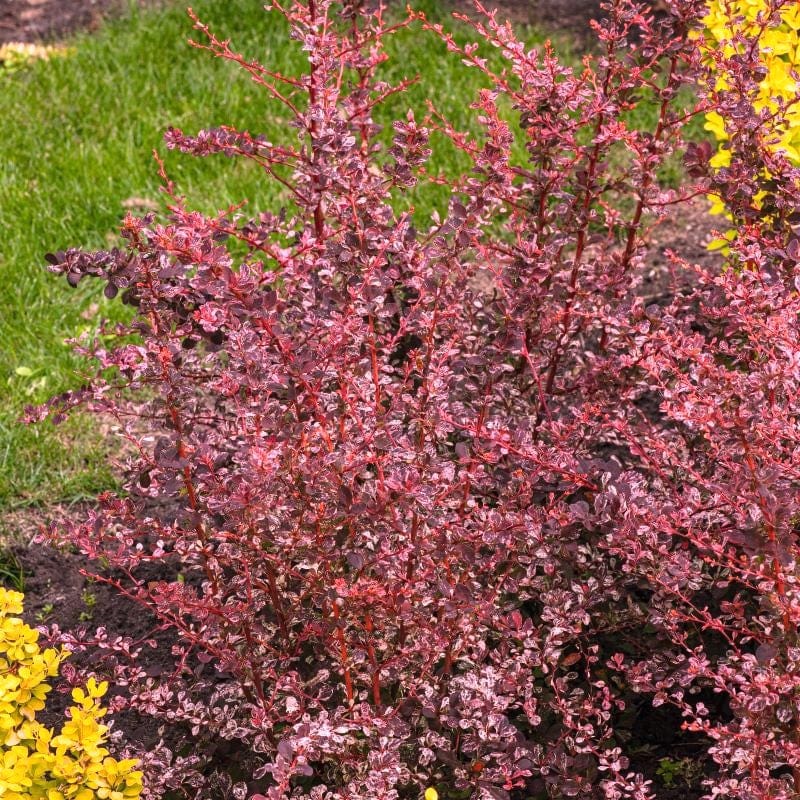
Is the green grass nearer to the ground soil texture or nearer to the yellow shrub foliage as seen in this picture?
the ground soil texture

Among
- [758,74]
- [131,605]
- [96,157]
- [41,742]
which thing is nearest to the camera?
[41,742]

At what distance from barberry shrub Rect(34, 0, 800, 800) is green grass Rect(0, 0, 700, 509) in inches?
50.0

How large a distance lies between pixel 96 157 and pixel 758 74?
11.4ft

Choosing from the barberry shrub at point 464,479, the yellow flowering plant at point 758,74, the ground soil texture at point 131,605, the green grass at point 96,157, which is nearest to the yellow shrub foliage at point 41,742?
the barberry shrub at point 464,479

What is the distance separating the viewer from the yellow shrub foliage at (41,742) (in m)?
2.09

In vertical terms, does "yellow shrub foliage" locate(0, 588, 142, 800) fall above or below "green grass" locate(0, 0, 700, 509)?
below

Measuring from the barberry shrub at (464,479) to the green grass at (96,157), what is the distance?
1271 millimetres

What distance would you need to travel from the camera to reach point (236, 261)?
467 centimetres

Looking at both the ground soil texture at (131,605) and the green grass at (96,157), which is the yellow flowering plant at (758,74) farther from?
the green grass at (96,157)

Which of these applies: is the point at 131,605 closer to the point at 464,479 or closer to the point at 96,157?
the point at 464,479

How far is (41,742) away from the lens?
217 cm

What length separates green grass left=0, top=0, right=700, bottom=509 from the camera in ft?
12.6

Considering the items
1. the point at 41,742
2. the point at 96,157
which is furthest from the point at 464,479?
the point at 96,157

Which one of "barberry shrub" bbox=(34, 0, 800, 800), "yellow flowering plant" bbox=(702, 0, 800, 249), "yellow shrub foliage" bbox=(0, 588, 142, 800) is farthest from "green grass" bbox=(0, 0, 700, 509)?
"yellow flowering plant" bbox=(702, 0, 800, 249)
